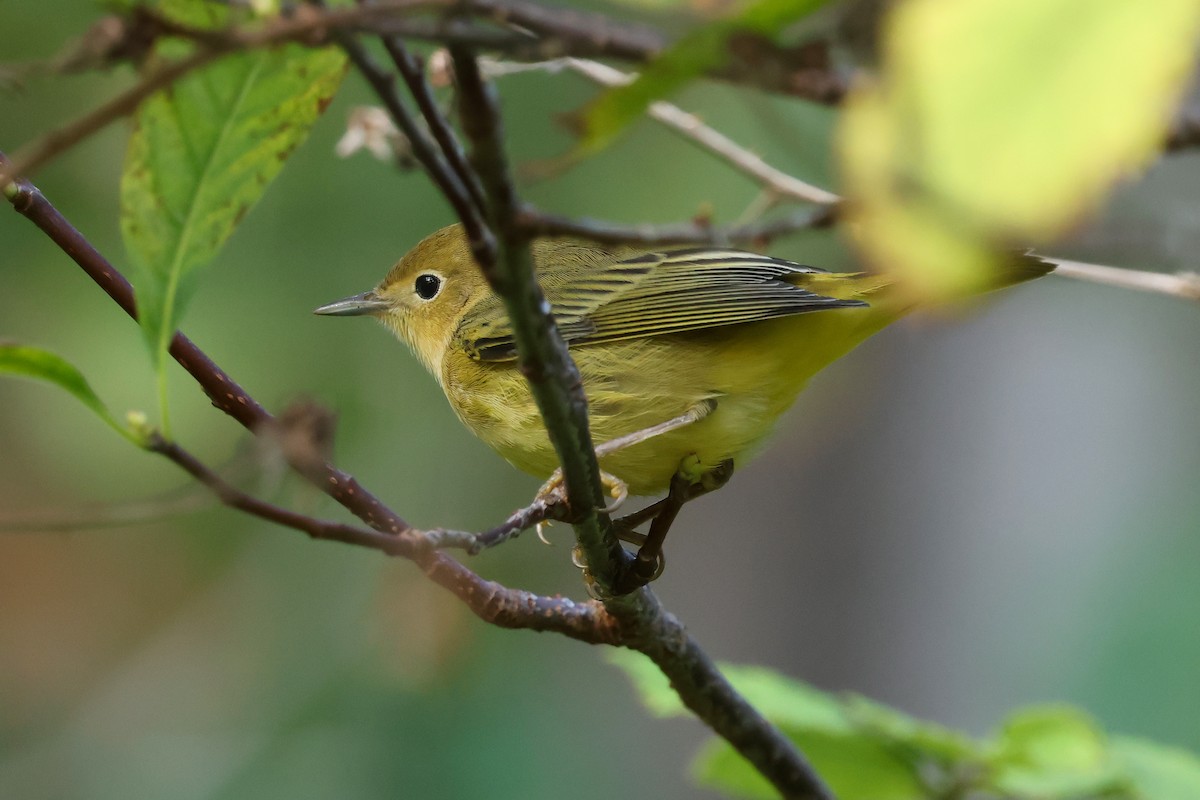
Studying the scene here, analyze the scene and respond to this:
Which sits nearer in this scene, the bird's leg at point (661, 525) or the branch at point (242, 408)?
the branch at point (242, 408)

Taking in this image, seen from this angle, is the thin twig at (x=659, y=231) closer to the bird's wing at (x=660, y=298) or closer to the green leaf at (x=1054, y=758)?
the green leaf at (x=1054, y=758)

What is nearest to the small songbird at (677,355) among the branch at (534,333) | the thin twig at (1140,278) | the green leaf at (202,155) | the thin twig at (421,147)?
the thin twig at (1140,278)

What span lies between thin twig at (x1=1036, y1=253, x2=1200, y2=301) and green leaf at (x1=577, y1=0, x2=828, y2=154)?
140 centimetres

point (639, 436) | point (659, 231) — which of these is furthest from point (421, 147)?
point (639, 436)

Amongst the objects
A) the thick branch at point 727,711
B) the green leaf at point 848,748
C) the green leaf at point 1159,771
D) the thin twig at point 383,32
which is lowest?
the thin twig at point 383,32

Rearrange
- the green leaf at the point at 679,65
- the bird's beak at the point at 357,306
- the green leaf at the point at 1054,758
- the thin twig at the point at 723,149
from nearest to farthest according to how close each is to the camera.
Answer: the green leaf at the point at 679,65 < the green leaf at the point at 1054,758 < the thin twig at the point at 723,149 < the bird's beak at the point at 357,306

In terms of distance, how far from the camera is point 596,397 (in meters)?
3.14

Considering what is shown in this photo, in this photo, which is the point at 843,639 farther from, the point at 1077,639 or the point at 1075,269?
the point at 1075,269

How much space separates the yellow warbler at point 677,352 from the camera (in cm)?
300

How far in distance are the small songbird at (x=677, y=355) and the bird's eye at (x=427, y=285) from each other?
1.58 ft

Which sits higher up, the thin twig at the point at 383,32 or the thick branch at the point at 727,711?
the thick branch at the point at 727,711

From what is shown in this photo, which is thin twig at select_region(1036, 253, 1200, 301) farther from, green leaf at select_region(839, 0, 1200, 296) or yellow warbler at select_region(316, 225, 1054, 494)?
green leaf at select_region(839, 0, 1200, 296)

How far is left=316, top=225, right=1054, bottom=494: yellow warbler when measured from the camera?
3.00 meters

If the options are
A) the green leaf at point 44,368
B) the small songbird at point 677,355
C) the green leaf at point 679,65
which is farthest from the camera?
the small songbird at point 677,355
